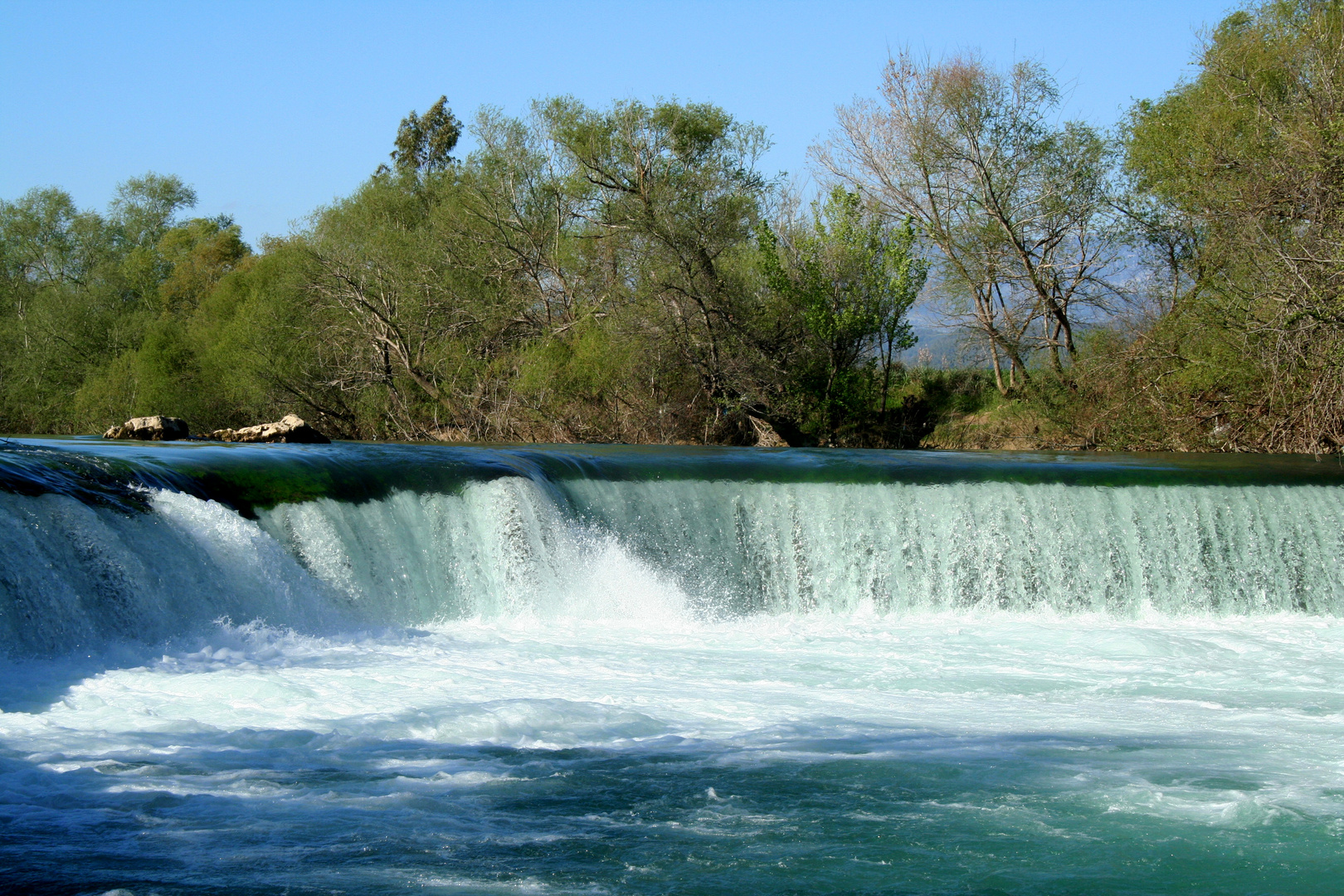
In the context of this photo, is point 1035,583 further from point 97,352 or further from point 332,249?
point 97,352

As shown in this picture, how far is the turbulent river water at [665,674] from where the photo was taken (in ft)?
14.7

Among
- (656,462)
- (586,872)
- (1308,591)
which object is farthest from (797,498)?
(586,872)

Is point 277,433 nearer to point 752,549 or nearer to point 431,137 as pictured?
point 752,549

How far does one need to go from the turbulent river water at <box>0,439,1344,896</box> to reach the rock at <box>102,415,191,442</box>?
8602 millimetres

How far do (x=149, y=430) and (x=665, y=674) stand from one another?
1541 cm

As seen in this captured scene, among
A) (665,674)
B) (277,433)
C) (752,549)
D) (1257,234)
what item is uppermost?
(1257,234)

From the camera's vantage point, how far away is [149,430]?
64.8 ft

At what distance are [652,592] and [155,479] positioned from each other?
4682 millimetres

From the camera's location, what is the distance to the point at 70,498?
796 centimetres

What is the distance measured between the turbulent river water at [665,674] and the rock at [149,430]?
8602mm

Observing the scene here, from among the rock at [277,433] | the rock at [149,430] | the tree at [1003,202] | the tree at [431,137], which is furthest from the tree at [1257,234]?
the tree at [431,137]

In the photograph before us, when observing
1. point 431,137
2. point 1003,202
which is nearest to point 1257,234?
point 1003,202

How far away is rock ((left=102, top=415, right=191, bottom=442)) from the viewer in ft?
64.0

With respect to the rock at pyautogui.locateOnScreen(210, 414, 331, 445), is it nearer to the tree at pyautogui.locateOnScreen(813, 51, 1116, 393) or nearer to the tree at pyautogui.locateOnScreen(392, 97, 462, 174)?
the tree at pyautogui.locateOnScreen(813, 51, 1116, 393)
